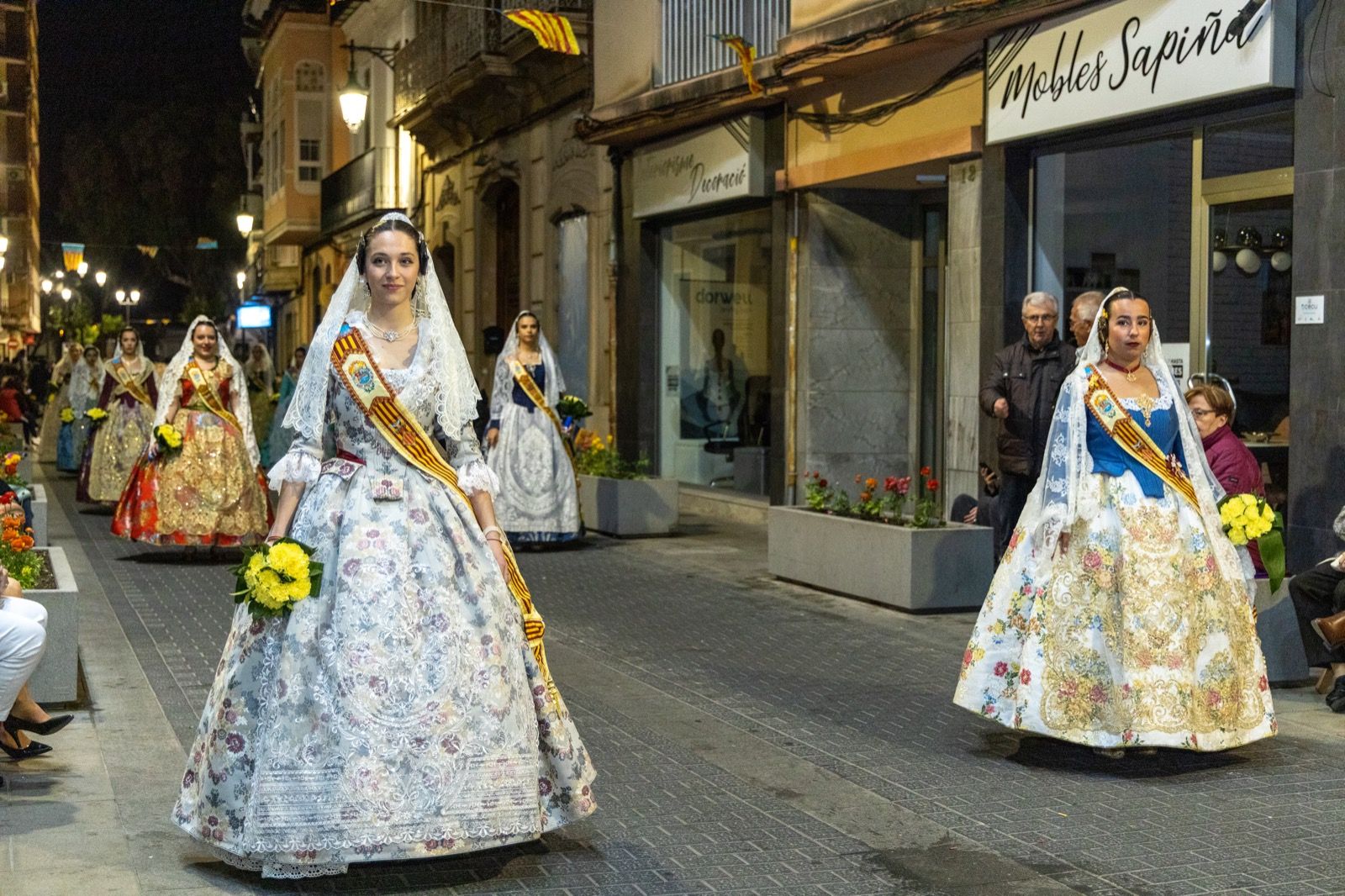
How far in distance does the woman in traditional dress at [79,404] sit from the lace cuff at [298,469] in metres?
18.2

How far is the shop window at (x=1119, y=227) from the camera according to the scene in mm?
12070

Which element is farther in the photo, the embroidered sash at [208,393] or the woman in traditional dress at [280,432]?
the woman in traditional dress at [280,432]

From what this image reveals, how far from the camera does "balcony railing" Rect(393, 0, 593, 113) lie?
22.5 metres

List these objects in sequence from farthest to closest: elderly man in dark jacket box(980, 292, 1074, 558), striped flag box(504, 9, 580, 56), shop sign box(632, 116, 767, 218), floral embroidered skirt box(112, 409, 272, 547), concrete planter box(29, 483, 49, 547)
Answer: striped flag box(504, 9, 580, 56) → shop sign box(632, 116, 767, 218) → floral embroidered skirt box(112, 409, 272, 547) → concrete planter box(29, 483, 49, 547) → elderly man in dark jacket box(980, 292, 1074, 558)

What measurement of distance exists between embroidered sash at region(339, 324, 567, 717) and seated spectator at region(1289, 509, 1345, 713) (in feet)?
13.6

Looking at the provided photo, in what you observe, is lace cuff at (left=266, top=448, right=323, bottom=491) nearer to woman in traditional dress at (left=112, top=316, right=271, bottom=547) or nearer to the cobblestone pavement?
the cobblestone pavement

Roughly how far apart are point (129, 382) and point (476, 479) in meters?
13.8

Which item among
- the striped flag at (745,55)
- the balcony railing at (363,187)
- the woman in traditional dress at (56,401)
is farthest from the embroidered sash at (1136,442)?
the balcony railing at (363,187)

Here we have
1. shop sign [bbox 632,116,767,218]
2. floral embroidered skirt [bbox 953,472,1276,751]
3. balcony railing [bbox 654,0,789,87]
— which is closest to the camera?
floral embroidered skirt [bbox 953,472,1276,751]

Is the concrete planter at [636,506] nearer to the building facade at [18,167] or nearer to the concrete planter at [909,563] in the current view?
the concrete planter at [909,563]

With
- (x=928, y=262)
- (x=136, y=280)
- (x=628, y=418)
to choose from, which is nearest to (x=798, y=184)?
(x=928, y=262)

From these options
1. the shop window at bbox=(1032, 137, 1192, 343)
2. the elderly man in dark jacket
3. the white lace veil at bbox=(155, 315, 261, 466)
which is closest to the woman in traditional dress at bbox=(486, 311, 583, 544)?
the white lace veil at bbox=(155, 315, 261, 466)

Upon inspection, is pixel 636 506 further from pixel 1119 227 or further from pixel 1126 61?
pixel 1126 61

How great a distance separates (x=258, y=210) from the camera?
53.3 meters
